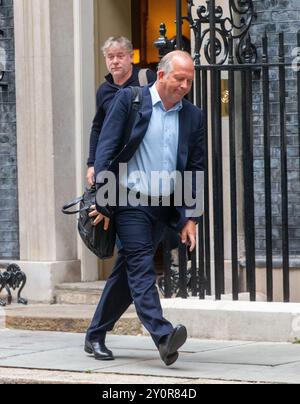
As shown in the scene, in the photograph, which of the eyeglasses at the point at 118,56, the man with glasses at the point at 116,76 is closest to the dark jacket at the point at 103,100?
the man with glasses at the point at 116,76

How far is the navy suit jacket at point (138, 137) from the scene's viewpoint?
8.02 metres

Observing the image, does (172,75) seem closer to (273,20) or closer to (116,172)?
(116,172)

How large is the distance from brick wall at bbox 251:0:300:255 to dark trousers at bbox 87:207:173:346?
2.25 m

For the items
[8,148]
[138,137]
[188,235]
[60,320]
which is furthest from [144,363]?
[8,148]

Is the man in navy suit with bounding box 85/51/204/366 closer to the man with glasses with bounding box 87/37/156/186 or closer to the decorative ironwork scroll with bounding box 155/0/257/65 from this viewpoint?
the man with glasses with bounding box 87/37/156/186

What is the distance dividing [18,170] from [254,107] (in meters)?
2.44

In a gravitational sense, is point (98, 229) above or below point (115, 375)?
above

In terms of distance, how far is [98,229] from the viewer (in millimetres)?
8188

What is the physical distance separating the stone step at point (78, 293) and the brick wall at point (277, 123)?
160 centimetres

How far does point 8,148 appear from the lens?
39.2 feet

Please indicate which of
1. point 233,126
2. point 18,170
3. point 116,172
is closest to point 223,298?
point 233,126

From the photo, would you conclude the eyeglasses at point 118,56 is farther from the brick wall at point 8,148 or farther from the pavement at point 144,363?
the brick wall at point 8,148

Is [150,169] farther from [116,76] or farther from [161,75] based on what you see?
[116,76]
